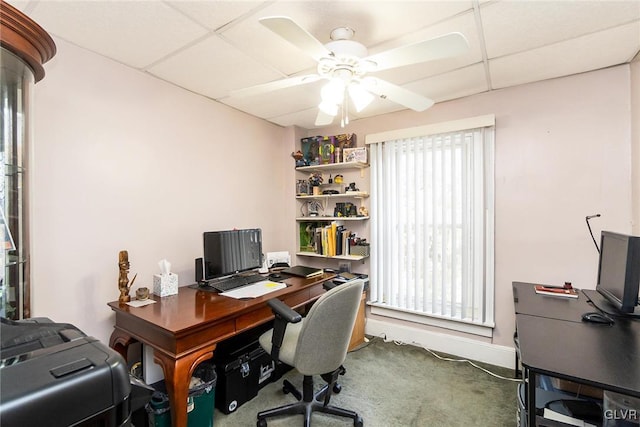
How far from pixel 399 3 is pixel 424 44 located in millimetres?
372

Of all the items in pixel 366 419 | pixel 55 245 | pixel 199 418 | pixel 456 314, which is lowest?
pixel 366 419

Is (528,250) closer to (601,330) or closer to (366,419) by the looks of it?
(601,330)

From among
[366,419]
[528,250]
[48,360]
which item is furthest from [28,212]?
[528,250]

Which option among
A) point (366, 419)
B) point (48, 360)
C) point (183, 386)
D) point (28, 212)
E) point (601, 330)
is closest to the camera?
point (48, 360)

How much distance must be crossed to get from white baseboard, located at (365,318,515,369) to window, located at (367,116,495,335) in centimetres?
12

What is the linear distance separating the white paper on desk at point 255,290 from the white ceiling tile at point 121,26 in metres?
1.66

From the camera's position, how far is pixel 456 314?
2717 mm

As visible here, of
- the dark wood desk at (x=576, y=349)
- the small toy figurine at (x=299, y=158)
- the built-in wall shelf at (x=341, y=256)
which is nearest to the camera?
the dark wood desk at (x=576, y=349)

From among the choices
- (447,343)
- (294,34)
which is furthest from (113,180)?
(447,343)

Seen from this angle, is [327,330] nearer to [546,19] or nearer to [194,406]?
[194,406]

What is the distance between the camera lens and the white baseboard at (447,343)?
2.53 meters

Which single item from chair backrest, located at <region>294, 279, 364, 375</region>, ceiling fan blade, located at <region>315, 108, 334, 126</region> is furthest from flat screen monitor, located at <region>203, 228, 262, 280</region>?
ceiling fan blade, located at <region>315, 108, 334, 126</region>

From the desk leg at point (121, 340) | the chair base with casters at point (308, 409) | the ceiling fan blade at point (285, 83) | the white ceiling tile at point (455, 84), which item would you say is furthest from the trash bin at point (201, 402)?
the white ceiling tile at point (455, 84)

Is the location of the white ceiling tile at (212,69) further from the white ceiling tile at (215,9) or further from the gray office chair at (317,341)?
the gray office chair at (317,341)
